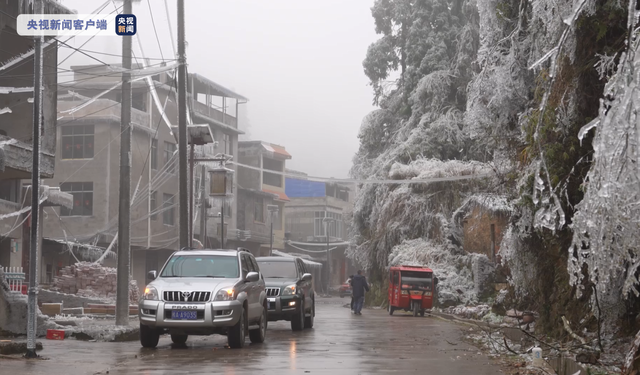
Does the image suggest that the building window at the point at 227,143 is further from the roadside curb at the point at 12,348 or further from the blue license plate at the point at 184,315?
the roadside curb at the point at 12,348

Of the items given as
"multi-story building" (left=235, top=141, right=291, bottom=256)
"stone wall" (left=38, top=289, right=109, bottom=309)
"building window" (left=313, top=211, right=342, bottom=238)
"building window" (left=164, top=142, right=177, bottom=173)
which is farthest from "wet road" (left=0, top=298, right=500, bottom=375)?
"building window" (left=313, top=211, right=342, bottom=238)

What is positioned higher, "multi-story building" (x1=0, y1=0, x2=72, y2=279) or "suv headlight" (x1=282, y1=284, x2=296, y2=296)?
"multi-story building" (x1=0, y1=0, x2=72, y2=279)

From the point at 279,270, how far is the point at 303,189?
72.5 m

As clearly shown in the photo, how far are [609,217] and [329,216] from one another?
3403 inches

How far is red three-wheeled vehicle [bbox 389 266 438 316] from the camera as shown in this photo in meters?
37.3

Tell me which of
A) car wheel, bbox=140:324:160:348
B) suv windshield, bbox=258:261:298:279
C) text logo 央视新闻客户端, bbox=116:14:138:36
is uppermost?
text logo 央视新闻客户端, bbox=116:14:138:36

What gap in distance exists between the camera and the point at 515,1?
16547 millimetres

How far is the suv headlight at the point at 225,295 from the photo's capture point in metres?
15.7

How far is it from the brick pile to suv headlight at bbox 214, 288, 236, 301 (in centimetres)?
2529

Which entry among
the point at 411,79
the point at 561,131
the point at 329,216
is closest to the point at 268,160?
the point at 329,216

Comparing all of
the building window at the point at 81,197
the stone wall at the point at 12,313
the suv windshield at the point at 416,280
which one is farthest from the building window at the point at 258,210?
the stone wall at the point at 12,313

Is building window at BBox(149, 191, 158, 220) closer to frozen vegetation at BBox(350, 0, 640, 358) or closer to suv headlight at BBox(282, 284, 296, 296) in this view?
frozen vegetation at BBox(350, 0, 640, 358)

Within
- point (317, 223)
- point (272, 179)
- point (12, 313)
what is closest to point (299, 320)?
point (12, 313)

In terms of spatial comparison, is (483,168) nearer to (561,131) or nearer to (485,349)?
(485,349)
